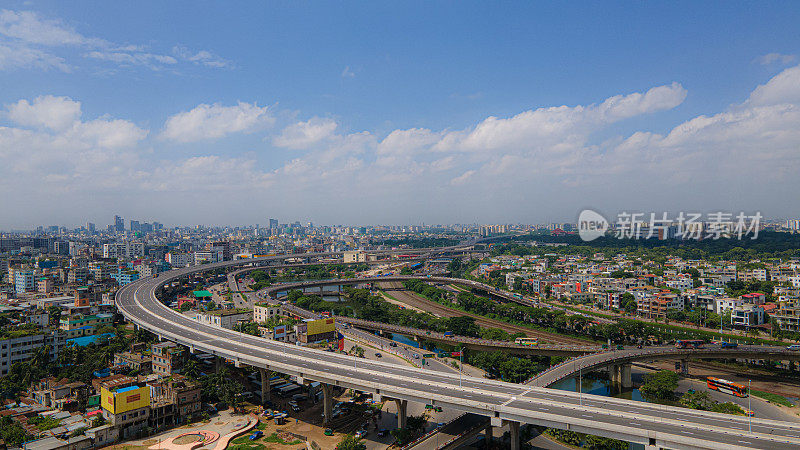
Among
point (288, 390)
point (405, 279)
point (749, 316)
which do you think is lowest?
point (288, 390)

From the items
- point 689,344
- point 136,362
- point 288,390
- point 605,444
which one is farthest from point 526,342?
point 136,362

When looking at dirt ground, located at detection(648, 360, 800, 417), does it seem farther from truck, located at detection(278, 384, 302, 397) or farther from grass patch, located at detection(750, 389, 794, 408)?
truck, located at detection(278, 384, 302, 397)

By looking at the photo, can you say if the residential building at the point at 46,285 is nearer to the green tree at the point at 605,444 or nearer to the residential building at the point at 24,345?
the residential building at the point at 24,345

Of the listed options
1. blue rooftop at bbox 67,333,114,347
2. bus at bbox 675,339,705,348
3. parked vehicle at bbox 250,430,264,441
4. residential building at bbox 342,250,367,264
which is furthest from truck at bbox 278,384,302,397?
residential building at bbox 342,250,367,264

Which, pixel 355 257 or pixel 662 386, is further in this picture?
pixel 355 257

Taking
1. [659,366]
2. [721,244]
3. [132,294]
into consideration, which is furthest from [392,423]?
[721,244]

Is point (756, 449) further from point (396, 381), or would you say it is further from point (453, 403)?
point (396, 381)

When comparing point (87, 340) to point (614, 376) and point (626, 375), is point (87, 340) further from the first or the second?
point (626, 375)
